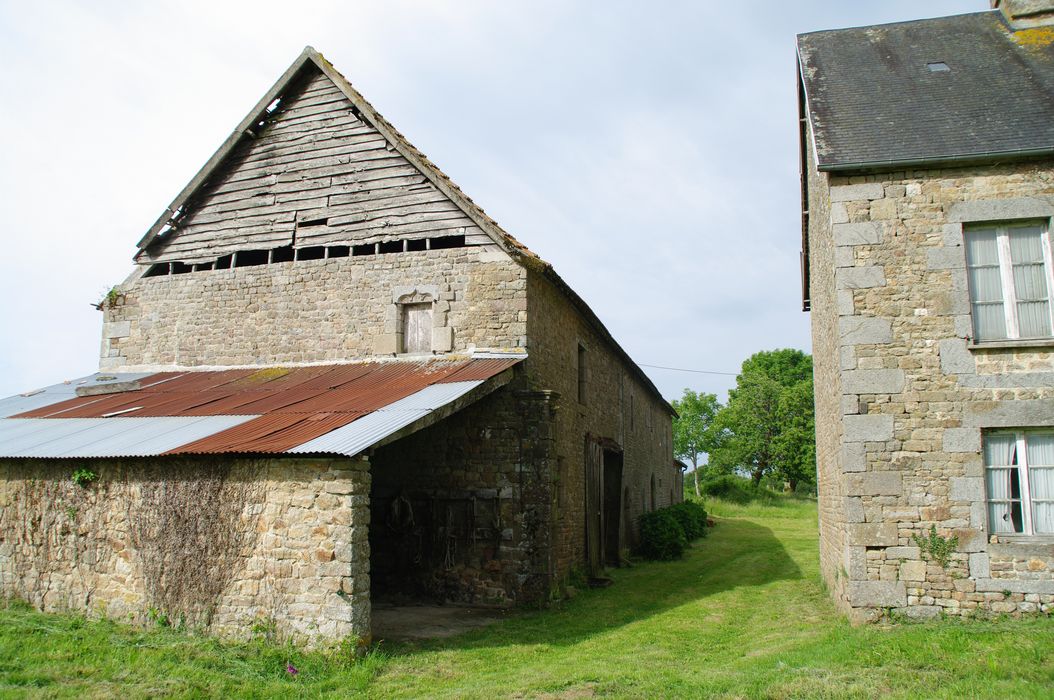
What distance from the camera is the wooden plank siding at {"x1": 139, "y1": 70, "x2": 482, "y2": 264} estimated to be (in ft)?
40.3

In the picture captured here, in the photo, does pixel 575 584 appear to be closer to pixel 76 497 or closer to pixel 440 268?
pixel 440 268

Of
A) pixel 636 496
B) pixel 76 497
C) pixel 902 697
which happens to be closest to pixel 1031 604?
pixel 902 697

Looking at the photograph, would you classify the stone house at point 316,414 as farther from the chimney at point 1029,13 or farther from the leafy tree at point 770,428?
the leafy tree at point 770,428

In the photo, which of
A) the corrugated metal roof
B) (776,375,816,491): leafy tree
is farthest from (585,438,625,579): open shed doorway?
(776,375,816,491): leafy tree

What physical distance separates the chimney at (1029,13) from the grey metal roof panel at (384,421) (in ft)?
32.7

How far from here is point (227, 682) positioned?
21.2 feet

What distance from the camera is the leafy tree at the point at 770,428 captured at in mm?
42844

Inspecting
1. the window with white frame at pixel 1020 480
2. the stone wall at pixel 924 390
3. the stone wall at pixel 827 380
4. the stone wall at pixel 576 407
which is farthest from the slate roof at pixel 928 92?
the stone wall at pixel 576 407

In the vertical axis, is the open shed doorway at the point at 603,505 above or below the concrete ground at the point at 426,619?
above

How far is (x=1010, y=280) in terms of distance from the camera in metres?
8.54

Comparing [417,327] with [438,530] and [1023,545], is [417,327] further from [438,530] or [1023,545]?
[1023,545]

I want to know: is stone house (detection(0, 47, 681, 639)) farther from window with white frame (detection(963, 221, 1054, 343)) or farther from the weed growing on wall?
window with white frame (detection(963, 221, 1054, 343))

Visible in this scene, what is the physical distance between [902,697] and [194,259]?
41.6ft

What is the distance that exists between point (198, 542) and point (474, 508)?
13.7 ft
